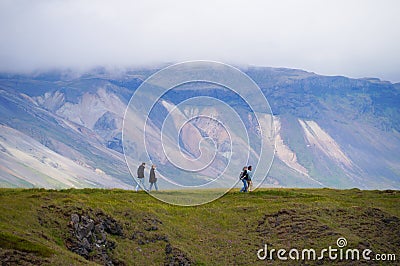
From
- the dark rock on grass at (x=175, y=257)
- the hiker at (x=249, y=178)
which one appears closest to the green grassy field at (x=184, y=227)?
the dark rock on grass at (x=175, y=257)

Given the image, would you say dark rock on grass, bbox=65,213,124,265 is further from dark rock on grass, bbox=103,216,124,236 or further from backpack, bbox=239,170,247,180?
backpack, bbox=239,170,247,180

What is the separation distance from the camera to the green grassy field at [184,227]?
142ft

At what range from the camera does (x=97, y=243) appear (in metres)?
46.7

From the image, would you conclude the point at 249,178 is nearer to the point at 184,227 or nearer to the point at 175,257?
the point at 184,227

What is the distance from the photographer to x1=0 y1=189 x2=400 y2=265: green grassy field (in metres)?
43.3

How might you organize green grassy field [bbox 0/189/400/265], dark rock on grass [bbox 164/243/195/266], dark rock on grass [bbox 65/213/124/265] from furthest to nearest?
dark rock on grass [bbox 164/243/195/266]
dark rock on grass [bbox 65/213/124/265]
green grassy field [bbox 0/189/400/265]

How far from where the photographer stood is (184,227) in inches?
2188

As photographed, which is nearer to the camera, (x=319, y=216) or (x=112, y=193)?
(x=319, y=216)

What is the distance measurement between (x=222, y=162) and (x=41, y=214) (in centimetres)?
2140

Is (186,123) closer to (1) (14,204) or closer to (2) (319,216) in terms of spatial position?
(2) (319,216)

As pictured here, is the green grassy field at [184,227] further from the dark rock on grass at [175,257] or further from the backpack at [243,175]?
the backpack at [243,175]

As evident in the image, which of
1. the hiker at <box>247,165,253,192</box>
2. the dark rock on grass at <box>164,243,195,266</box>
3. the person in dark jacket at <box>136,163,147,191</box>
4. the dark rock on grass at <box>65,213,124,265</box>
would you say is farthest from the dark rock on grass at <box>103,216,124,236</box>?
the hiker at <box>247,165,253,192</box>

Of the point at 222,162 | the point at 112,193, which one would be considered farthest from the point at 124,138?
the point at 222,162

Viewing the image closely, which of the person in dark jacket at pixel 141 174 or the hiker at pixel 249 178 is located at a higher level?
the hiker at pixel 249 178
